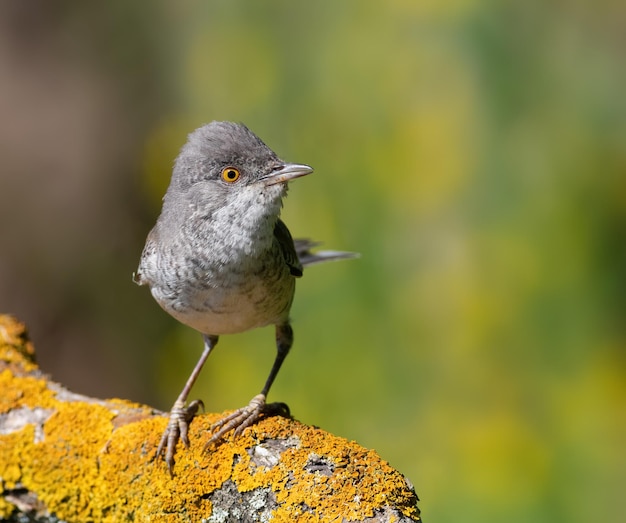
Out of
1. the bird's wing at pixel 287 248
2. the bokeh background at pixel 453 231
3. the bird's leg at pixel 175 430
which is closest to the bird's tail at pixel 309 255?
the bird's wing at pixel 287 248

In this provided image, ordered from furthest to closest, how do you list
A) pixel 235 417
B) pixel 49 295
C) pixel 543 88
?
pixel 49 295, pixel 543 88, pixel 235 417

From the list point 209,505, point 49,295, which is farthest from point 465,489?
point 49,295

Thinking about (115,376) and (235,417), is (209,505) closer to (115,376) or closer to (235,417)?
(235,417)

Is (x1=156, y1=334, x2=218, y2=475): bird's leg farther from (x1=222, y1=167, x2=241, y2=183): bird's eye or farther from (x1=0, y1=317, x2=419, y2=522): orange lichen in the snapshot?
(x1=222, y1=167, x2=241, y2=183): bird's eye

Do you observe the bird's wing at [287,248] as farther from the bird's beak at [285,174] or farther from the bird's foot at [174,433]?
the bird's foot at [174,433]

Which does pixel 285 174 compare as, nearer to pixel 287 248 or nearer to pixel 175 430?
pixel 287 248

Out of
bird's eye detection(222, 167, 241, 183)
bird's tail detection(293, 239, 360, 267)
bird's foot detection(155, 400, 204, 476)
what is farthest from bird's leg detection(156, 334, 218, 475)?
bird's tail detection(293, 239, 360, 267)

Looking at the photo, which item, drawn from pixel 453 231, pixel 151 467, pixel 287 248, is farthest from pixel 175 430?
pixel 453 231
